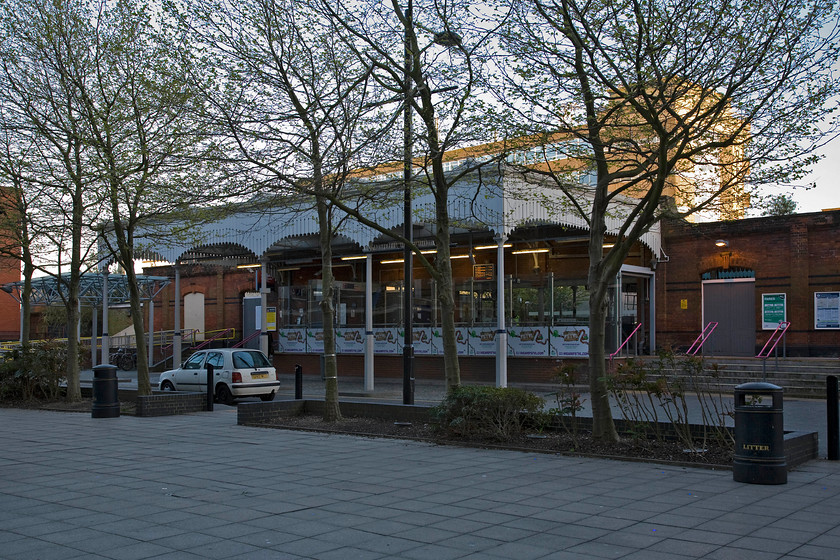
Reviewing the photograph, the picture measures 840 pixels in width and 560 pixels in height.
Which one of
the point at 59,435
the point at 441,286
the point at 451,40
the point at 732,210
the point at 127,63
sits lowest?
the point at 59,435

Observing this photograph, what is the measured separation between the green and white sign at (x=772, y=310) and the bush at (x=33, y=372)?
2099cm

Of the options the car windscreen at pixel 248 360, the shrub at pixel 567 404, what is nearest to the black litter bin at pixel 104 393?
the car windscreen at pixel 248 360

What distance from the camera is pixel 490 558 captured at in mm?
5660

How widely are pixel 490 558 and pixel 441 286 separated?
24.3 ft

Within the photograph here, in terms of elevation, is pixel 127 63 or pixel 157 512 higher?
pixel 127 63

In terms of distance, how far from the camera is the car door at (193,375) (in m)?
20.9

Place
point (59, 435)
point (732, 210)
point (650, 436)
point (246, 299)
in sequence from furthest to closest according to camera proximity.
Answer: point (246, 299) → point (59, 435) → point (732, 210) → point (650, 436)

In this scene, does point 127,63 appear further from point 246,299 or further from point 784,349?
point 246,299

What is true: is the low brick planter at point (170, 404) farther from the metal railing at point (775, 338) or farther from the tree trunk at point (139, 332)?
the metal railing at point (775, 338)

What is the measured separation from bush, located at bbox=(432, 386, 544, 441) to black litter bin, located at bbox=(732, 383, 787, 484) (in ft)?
12.5

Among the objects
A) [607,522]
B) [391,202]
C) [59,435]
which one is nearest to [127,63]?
[391,202]

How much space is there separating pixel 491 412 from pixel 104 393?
9.17 metres

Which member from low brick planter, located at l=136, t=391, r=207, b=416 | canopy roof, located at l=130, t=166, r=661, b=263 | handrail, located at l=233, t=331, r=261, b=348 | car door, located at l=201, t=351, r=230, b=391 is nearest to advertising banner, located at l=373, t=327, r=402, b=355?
canopy roof, located at l=130, t=166, r=661, b=263

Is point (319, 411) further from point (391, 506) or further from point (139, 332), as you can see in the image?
point (391, 506)
